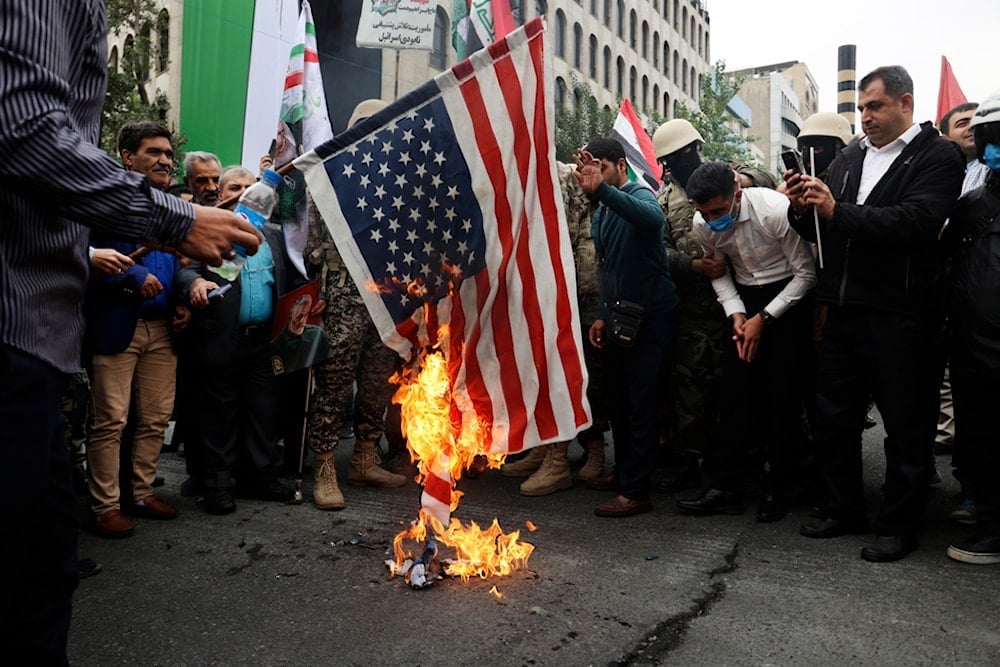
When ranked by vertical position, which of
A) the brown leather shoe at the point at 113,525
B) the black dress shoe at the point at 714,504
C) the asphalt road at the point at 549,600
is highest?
the black dress shoe at the point at 714,504

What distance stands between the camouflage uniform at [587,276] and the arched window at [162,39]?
13.6 meters

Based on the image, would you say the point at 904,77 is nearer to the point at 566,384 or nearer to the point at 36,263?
the point at 566,384

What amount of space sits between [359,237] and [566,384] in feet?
3.72

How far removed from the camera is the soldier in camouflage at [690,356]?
5023mm

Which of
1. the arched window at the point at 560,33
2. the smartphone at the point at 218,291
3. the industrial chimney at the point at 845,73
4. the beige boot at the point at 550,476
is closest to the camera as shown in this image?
the smartphone at the point at 218,291

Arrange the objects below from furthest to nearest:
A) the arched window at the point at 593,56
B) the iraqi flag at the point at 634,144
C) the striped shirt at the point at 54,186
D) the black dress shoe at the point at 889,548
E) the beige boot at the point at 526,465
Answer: the arched window at the point at 593,56 < the iraqi flag at the point at 634,144 < the beige boot at the point at 526,465 < the black dress shoe at the point at 889,548 < the striped shirt at the point at 54,186

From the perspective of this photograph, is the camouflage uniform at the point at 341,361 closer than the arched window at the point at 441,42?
Yes

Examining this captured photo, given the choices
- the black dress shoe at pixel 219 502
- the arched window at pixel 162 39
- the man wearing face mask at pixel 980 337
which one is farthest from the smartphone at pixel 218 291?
the arched window at pixel 162 39

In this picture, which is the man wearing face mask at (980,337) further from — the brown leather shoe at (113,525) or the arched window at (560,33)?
the arched window at (560,33)

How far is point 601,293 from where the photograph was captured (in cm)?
498

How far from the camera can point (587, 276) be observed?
5.45 metres

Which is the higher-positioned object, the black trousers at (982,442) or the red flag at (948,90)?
the red flag at (948,90)

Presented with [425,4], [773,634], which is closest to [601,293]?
[773,634]

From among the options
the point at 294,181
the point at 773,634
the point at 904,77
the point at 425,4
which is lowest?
the point at 773,634
